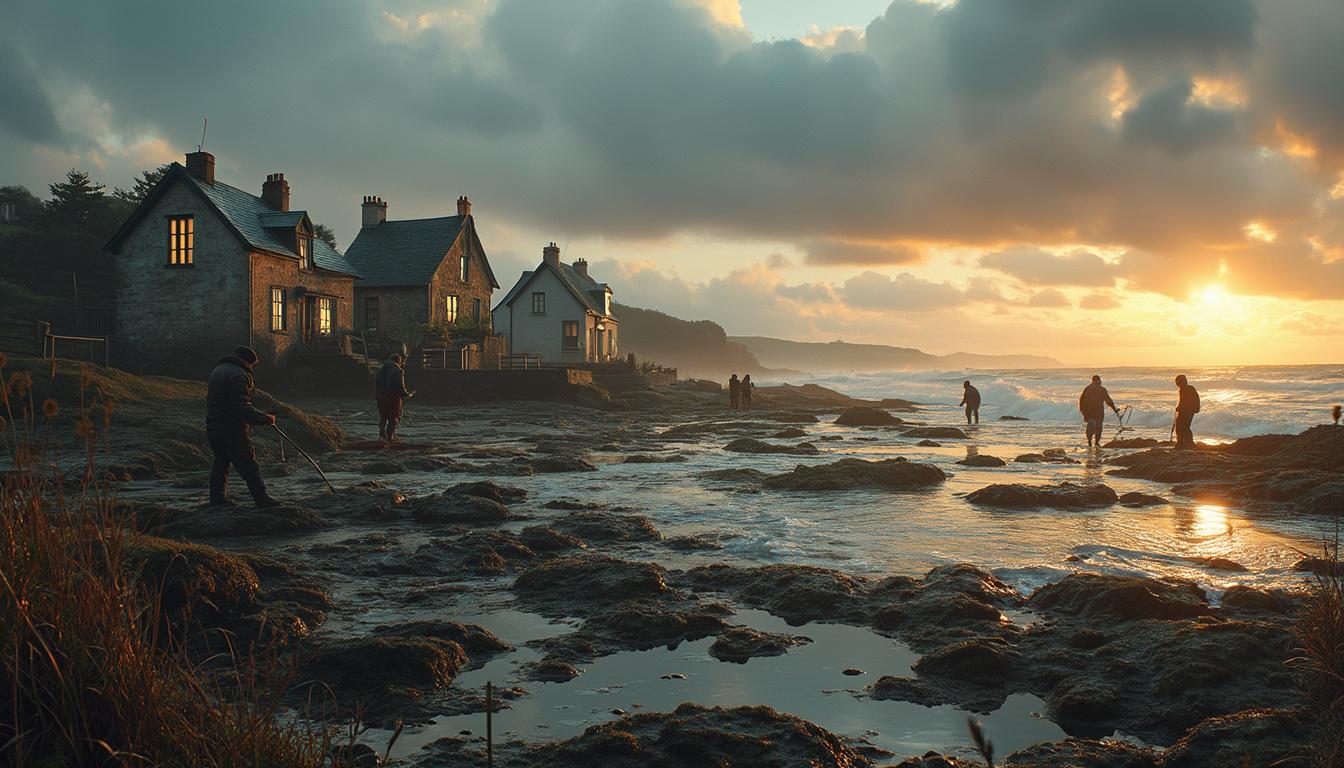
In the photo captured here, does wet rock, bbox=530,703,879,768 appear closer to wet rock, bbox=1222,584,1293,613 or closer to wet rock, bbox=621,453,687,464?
wet rock, bbox=1222,584,1293,613

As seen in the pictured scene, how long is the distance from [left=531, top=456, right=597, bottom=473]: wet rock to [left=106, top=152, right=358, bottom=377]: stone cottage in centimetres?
1976

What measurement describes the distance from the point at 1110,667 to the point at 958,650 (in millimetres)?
858

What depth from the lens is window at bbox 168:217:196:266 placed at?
106 feet

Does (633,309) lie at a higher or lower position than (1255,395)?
higher

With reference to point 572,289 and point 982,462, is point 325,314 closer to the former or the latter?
point 572,289

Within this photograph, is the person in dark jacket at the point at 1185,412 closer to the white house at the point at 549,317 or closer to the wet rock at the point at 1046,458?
the wet rock at the point at 1046,458

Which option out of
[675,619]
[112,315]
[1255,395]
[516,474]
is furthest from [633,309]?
[675,619]

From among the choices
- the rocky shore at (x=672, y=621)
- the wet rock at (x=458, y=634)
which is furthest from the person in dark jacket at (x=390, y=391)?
the wet rock at (x=458, y=634)

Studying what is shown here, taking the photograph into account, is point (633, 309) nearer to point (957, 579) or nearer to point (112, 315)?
point (112, 315)

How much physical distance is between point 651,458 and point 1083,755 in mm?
14524

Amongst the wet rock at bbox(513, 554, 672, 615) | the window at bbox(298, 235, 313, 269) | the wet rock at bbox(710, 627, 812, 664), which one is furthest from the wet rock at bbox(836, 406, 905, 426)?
the wet rock at bbox(710, 627, 812, 664)

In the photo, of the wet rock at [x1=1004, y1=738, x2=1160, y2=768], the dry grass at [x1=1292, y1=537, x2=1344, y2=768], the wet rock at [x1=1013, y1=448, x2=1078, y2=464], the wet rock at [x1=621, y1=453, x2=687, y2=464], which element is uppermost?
the dry grass at [x1=1292, y1=537, x2=1344, y2=768]

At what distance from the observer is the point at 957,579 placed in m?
7.21

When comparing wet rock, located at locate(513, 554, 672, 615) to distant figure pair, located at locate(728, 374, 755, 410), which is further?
distant figure pair, located at locate(728, 374, 755, 410)
